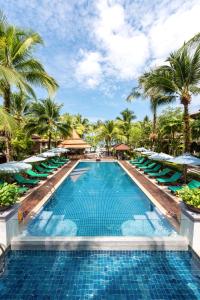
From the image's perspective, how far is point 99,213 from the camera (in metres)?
8.02

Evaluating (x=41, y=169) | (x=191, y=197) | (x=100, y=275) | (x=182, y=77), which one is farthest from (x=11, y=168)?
(x=182, y=77)

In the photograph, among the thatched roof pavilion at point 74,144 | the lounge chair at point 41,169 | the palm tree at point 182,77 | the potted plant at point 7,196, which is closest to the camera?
the potted plant at point 7,196

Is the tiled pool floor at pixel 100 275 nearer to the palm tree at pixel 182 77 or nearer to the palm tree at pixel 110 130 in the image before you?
the palm tree at pixel 182 77

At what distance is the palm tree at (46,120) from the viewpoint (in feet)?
71.0

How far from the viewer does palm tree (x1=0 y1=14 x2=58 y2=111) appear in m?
8.60

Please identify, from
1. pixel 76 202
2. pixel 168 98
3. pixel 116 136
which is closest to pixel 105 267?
pixel 76 202

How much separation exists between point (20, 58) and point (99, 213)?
841 cm

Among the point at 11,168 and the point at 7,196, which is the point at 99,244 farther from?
the point at 11,168

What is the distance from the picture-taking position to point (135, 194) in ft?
35.4

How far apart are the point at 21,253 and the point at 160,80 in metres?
11.0

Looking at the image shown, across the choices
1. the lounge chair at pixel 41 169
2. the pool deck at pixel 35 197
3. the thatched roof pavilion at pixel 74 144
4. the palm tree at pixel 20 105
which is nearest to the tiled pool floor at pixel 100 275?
the pool deck at pixel 35 197

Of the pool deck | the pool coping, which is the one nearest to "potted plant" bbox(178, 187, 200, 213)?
the pool coping

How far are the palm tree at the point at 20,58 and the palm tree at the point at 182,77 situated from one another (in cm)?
664

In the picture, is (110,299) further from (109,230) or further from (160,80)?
(160,80)
